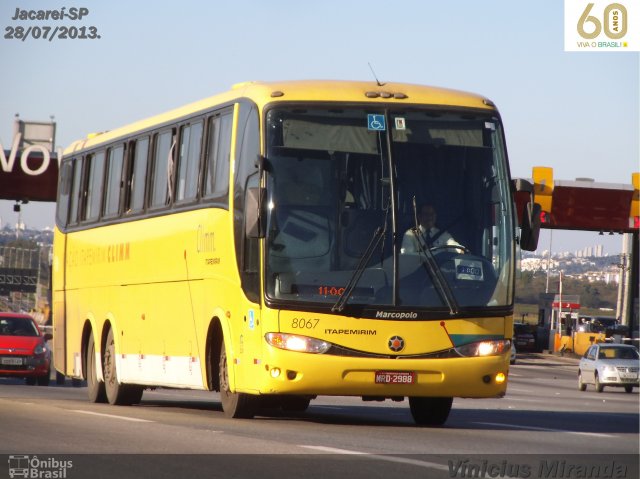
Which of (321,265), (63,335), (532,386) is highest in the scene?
(321,265)

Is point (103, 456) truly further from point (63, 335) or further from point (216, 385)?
point (63, 335)

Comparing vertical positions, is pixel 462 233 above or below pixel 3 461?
above

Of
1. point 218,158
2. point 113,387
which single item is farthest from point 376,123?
point 113,387

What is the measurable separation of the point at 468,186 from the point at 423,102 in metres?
1.17

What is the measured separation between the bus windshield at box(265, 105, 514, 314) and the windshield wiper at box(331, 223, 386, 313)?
0.01 metres

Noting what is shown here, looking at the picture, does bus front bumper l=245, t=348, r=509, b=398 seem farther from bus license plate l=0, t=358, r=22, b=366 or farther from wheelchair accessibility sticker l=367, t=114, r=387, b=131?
bus license plate l=0, t=358, r=22, b=366

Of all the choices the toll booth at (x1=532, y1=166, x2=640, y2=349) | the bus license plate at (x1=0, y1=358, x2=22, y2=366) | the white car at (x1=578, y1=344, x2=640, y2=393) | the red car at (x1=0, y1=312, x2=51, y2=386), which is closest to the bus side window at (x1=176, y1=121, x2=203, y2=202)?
the red car at (x1=0, y1=312, x2=51, y2=386)

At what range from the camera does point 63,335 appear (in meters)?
26.3

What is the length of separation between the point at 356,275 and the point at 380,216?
686mm

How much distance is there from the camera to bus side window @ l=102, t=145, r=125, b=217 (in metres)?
22.9

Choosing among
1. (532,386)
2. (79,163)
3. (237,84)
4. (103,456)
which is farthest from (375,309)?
(532,386)

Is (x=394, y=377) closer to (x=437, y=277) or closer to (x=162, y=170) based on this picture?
(x=437, y=277)

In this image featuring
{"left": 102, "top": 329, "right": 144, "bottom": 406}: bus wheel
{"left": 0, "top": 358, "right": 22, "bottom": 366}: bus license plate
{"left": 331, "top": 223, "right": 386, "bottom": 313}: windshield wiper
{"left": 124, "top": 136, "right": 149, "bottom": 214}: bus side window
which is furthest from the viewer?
{"left": 0, "top": 358, "right": 22, "bottom": 366}: bus license plate

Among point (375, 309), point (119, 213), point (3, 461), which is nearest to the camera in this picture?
point (3, 461)
